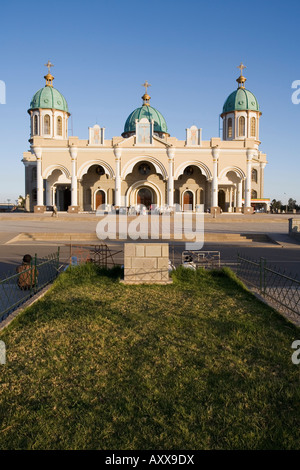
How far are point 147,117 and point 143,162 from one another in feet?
24.0

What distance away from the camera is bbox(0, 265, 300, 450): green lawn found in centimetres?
271

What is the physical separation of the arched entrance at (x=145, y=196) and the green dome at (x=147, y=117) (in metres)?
8.51

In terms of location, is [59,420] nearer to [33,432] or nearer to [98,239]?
[33,432]

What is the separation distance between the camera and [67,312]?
5.64 metres

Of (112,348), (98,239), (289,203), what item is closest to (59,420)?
(112,348)

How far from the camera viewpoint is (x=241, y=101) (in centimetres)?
4144

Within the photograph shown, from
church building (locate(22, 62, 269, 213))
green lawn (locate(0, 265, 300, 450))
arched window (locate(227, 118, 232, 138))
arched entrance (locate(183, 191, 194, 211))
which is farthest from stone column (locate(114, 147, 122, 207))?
green lawn (locate(0, 265, 300, 450))

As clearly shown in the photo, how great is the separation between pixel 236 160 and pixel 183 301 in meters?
32.0

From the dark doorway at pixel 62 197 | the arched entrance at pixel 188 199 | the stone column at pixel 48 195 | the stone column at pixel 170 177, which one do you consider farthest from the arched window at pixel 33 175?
the arched entrance at pixel 188 199

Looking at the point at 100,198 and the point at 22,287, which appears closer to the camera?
the point at 22,287

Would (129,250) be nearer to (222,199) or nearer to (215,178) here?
(215,178)

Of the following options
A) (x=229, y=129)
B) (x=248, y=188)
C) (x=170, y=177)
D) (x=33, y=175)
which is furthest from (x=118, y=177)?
(x=229, y=129)
